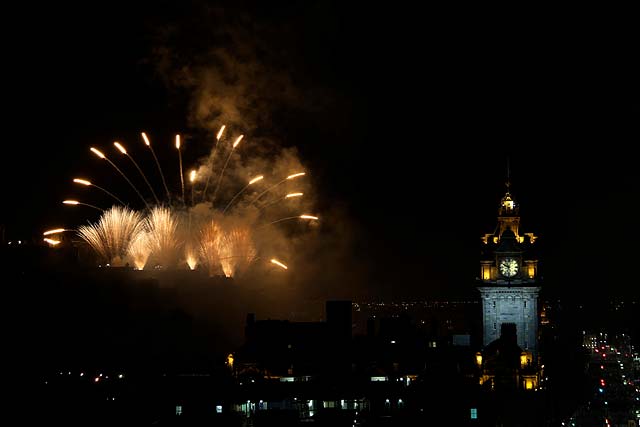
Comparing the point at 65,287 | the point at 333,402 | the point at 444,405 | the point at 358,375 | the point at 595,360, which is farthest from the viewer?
the point at 595,360

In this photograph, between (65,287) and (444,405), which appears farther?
(65,287)

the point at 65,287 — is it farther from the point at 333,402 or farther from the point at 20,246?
the point at 333,402

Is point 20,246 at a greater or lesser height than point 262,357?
greater

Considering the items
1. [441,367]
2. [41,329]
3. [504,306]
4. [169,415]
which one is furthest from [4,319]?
[504,306]

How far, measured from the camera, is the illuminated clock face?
117375 mm

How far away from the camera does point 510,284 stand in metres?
117

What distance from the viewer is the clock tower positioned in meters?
117

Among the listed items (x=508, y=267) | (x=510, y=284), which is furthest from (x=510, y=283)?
(x=508, y=267)

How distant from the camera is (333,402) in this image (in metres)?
84.8

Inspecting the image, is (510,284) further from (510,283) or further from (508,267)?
(508,267)

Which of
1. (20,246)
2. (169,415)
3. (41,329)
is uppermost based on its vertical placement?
(20,246)

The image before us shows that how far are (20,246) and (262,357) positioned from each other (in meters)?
32.0

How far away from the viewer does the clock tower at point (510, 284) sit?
117312 mm

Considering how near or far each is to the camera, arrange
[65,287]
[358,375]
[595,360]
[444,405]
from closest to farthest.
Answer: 1. [444,405]
2. [358,375]
3. [65,287]
4. [595,360]
